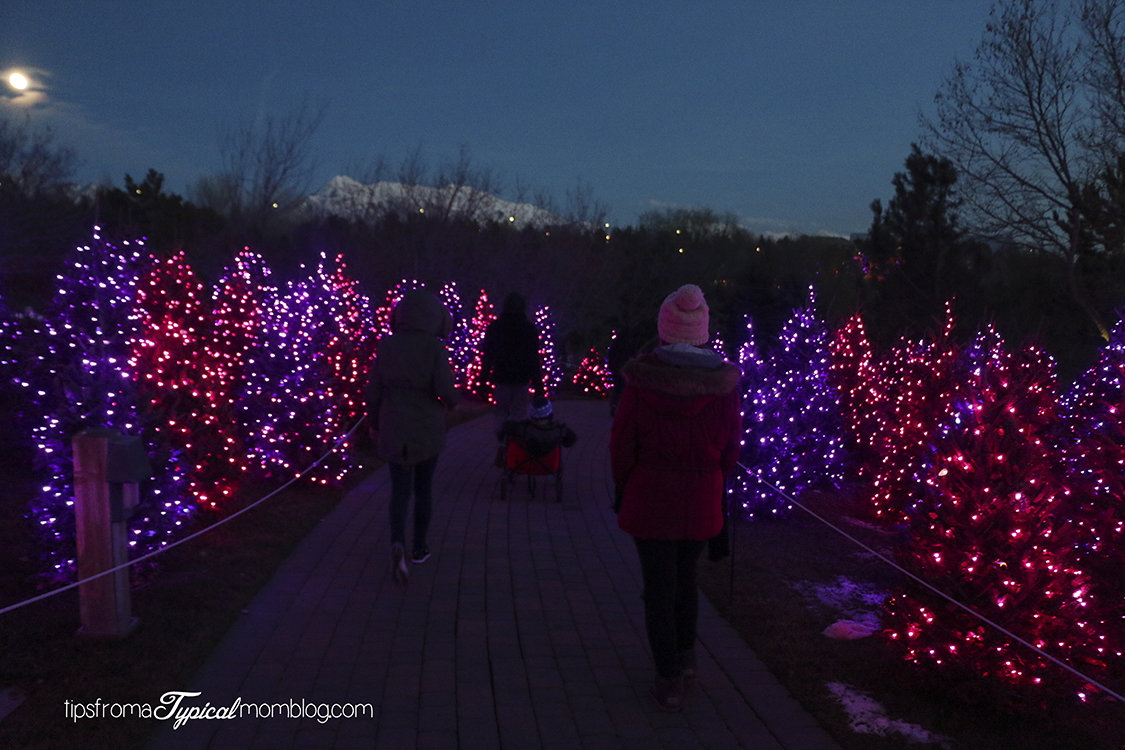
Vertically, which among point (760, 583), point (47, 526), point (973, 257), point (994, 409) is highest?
point (973, 257)

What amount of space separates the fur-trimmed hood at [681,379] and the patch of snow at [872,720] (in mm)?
1546

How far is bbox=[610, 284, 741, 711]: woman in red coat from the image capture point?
3648 millimetres

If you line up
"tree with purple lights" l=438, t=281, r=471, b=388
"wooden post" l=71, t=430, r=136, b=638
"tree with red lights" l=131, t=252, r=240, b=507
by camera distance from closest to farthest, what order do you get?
"wooden post" l=71, t=430, r=136, b=638
"tree with red lights" l=131, t=252, r=240, b=507
"tree with purple lights" l=438, t=281, r=471, b=388

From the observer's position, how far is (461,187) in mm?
23453

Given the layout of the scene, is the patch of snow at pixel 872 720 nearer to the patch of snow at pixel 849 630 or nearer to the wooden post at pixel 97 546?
the patch of snow at pixel 849 630

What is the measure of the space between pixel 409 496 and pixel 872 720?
10.1 ft

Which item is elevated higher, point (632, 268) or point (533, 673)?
point (632, 268)

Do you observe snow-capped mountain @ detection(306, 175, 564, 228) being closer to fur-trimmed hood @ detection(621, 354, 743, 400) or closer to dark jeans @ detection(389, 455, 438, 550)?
dark jeans @ detection(389, 455, 438, 550)

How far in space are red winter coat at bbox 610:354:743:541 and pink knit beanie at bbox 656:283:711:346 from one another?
7.1 inches

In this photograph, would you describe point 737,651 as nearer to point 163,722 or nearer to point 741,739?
point 741,739

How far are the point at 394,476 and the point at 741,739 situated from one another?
2915 millimetres

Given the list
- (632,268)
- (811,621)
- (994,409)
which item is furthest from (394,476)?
(632,268)

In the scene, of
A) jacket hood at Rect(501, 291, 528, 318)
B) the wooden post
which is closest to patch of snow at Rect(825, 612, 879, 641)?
the wooden post

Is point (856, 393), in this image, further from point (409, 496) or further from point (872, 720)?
point (872, 720)
